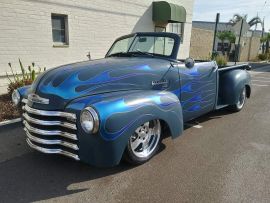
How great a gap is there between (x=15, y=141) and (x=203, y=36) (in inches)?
694

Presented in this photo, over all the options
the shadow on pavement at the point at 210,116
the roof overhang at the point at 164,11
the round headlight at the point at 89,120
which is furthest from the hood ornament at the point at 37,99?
the roof overhang at the point at 164,11

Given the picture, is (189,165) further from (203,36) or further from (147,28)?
(203,36)

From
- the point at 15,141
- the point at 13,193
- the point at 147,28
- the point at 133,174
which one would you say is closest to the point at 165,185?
the point at 133,174

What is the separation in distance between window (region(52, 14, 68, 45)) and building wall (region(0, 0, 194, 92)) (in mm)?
168

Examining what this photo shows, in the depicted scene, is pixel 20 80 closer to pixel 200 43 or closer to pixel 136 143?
pixel 136 143

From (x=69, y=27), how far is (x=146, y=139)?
6.63 meters

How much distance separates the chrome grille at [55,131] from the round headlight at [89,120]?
15 centimetres

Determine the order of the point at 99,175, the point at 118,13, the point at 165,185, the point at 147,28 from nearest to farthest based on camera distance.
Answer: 1. the point at 165,185
2. the point at 99,175
3. the point at 118,13
4. the point at 147,28

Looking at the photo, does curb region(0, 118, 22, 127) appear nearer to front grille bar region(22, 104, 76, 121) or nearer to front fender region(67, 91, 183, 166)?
front grille bar region(22, 104, 76, 121)

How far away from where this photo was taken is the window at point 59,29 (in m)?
8.98

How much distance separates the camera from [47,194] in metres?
3.06

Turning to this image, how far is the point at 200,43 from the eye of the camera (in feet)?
64.0

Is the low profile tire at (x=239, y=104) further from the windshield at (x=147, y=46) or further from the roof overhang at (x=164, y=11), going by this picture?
the roof overhang at (x=164, y=11)

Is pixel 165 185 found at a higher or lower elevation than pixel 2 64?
lower
